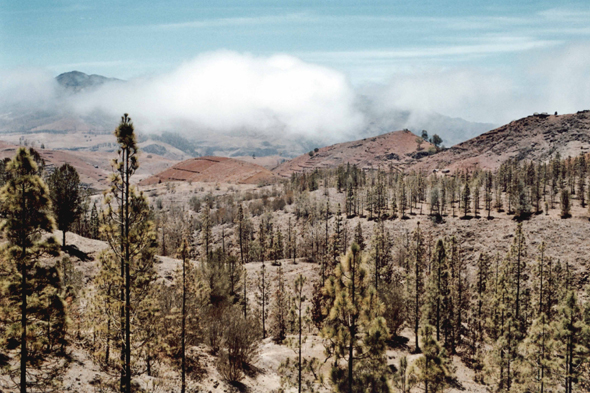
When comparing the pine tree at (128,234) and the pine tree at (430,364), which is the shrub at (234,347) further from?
the pine tree at (430,364)

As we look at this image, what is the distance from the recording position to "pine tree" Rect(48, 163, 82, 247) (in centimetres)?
5797

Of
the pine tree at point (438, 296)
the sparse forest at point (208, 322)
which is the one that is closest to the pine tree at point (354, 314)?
the sparse forest at point (208, 322)

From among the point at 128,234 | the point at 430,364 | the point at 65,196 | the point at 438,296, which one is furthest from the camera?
the point at 65,196

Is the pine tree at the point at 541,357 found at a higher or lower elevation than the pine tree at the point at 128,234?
lower

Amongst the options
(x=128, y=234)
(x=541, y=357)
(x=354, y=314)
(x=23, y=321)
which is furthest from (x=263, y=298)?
(x=23, y=321)

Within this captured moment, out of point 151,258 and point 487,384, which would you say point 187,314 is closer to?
point 151,258

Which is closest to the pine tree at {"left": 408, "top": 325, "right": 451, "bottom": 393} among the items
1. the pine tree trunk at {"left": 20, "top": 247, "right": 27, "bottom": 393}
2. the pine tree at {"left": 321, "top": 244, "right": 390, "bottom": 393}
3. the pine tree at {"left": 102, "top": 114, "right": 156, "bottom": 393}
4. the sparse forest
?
the sparse forest

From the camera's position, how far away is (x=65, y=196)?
194ft

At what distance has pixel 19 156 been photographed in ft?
55.8

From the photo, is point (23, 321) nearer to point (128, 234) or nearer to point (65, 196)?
point (128, 234)

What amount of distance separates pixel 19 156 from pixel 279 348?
3454 centimetres

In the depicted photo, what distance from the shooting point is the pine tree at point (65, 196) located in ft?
190

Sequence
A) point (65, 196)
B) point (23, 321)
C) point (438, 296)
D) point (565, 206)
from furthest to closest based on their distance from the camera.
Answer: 1. point (565, 206)
2. point (65, 196)
3. point (438, 296)
4. point (23, 321)

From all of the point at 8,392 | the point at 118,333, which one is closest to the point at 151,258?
the point at 118,333
